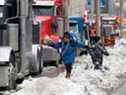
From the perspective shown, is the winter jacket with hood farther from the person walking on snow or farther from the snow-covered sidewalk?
the person walking on snow

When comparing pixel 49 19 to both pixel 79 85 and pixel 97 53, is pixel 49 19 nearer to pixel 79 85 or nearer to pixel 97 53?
pixel 97 53

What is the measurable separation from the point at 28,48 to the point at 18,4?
1.91 m

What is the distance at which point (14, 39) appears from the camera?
18.4 metres

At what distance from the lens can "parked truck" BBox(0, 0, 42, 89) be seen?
1684 cm

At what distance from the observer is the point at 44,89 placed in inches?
619

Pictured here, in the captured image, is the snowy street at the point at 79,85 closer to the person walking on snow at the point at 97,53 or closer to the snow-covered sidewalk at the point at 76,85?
the snow-covered sidewalk at the point at 76,85

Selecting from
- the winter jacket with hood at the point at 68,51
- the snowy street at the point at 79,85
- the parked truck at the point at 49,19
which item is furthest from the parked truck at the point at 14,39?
the parked truck at the point at 49,19

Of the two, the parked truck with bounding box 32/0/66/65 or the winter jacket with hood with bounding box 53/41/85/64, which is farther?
the parked truck with bounding box 32/0/66/65

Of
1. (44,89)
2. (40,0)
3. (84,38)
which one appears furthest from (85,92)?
(84,38)

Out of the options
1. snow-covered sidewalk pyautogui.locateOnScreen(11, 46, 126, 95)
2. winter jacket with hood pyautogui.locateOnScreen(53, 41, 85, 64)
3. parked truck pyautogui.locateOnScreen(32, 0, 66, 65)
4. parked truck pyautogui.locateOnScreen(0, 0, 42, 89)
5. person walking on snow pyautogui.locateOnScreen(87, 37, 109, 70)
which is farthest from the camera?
parked truck pyautogui.locateOnScreen(32, 0, 66, 65)

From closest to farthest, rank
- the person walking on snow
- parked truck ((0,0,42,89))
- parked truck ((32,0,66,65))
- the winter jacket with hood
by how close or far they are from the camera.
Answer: parked truck ((0,0,42,89)) → the winter jacket with hood → the person walking on snow → parked truck ((32,0,66,65))

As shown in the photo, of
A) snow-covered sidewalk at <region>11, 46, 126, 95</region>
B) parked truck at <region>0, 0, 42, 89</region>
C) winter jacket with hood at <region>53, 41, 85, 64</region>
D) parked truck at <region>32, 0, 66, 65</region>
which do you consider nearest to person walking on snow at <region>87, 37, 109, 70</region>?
snow-covered sidewalk at <region>11, 46, 126, 95</region>

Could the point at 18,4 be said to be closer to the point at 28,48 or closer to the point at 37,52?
the point at 28,48

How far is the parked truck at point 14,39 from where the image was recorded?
16.8 m
